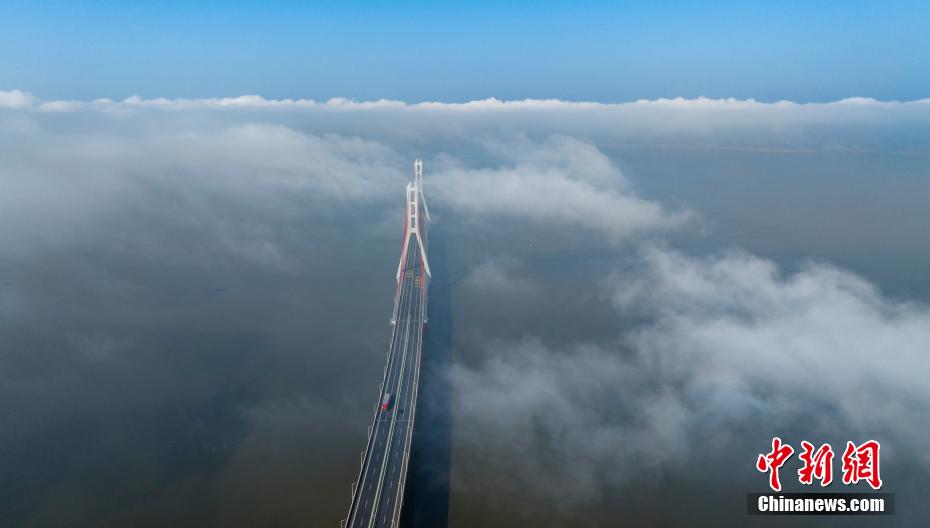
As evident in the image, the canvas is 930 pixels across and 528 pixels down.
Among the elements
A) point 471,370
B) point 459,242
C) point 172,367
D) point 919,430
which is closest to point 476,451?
point 471,370

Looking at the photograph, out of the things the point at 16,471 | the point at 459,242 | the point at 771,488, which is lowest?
the point at 771,488

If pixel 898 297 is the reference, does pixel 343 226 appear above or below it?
above

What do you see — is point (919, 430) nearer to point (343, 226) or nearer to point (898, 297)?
point (898, 297)

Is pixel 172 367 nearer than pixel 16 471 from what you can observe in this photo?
No

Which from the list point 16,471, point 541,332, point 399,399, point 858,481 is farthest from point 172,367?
point 858,481

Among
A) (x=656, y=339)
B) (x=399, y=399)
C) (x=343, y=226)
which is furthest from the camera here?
(x=343, y=226)

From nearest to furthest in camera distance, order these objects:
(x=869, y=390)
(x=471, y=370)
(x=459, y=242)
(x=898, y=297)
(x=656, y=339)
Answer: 1. (x=869, y=390)
2. (x=471, y=370)
3. (x=656, y=339)
4. (x=898, y=297)
5. (x=459, y=242)
